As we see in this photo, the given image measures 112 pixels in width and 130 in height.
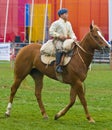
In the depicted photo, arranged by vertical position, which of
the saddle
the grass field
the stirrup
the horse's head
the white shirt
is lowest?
the grass field

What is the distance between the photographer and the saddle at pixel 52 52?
1188 cm

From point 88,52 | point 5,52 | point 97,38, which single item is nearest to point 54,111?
point 88,52

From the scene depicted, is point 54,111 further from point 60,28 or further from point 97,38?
point 97,38

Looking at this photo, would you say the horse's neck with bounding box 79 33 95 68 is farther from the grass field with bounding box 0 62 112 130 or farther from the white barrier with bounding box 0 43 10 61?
the white barrier with bounding box 0 43 10 61

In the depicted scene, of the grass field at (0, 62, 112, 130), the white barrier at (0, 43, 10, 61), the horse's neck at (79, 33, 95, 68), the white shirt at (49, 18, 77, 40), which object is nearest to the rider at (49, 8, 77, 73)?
the white shirt at (49, 18, 77, 40)

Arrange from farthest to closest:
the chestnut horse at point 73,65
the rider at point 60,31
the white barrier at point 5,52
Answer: the white barrier at point 5,52 < the rider at point 60,31 < the chestnut horse at point 73,65

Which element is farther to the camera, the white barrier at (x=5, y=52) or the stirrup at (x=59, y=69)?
the white barrier at (x=5, y=52)

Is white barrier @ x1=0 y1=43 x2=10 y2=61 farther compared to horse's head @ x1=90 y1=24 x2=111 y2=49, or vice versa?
white barrier @ x1=0 y1=43 x2=10 y2=61

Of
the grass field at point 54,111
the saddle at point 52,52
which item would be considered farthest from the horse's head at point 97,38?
the grass field at point 54,111

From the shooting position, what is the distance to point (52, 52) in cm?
1232

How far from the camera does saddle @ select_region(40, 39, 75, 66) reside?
1188 centimetres

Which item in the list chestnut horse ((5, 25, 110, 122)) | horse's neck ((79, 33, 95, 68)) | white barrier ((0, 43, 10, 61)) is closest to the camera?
chestnut horse ((5, 25, 110, 122))

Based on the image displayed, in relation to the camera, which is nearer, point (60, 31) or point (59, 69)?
point (59, 69)

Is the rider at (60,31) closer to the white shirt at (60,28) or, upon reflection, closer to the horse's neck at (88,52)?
the white shirt at (60,28)
